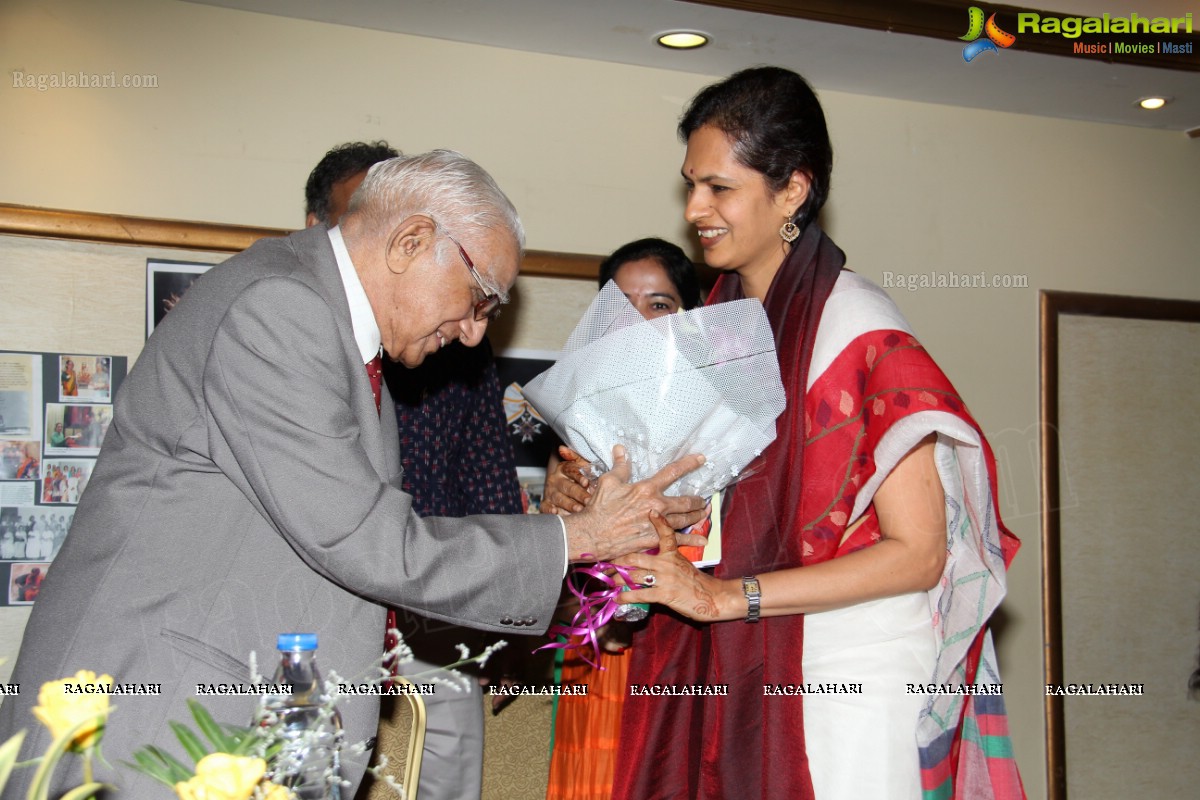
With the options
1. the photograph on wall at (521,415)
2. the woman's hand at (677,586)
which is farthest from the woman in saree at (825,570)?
the photograph on wall at (521,415)

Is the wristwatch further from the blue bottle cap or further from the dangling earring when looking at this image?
the blue bottle cap

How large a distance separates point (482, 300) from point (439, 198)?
0.18 meters

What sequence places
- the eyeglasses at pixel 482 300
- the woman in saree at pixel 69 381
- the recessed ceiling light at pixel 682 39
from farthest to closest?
the recessed ceiling light at pixel 682 39
the woman in saree at pixel 69 381
the eyeglasses at pixel 482 300

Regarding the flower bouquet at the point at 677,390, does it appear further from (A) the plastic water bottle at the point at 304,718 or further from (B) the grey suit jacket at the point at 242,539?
(A) the plastic water bottle at the point at 304,718

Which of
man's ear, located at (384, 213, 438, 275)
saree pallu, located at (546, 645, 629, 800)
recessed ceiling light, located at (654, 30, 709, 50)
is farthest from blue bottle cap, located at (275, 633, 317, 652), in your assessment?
recessed ceiling light, located at (654, 30, 709, 50)

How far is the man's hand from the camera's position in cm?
166

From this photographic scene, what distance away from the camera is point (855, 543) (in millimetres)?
1772

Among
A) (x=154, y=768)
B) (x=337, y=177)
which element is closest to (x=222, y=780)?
(x=154, y=768)

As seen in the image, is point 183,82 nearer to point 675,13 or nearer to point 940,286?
point 675,13

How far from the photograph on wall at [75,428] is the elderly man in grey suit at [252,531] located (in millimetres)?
1281

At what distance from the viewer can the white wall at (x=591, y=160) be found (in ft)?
8.93

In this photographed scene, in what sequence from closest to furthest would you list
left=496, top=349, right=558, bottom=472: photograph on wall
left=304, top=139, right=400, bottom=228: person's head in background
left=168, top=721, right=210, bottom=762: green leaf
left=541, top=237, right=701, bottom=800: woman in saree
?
left=168, top=721, right=210, bottom=762: green leaf < left=541, top=237, right=701, bottom=800: woman in saree < left=304, top=139, right=400, bottom=228: person's head in background < left=496, top=349, right=558, bottom=472: photograph on wall

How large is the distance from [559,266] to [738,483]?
1.44 meters

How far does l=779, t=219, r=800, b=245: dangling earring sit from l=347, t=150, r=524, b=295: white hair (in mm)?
545
